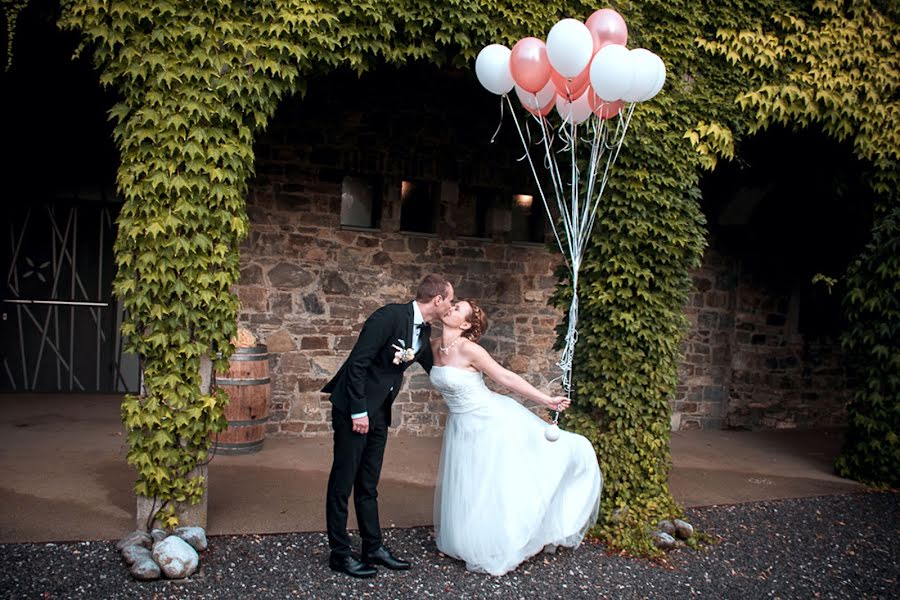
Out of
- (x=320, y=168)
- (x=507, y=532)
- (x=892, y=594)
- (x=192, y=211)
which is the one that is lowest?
(x=892, y=594)

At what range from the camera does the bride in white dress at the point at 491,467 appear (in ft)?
13.5

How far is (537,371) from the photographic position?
7867 millimetres

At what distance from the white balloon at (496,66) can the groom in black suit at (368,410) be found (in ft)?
4.17

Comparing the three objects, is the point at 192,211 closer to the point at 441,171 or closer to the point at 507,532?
the point at 507,532

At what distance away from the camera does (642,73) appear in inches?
Result: 159

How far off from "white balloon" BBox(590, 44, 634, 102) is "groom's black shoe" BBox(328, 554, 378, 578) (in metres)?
2.92

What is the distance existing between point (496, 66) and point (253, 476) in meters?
3.48

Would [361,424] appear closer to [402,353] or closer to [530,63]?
[402,353]

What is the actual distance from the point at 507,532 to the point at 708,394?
5.37 metres

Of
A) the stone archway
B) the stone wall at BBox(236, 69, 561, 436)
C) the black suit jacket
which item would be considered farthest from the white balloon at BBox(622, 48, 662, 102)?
the stone archway

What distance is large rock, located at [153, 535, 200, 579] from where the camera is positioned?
3787 mm

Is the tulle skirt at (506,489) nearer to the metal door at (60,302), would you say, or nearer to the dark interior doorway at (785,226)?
the dark interior doorway at (785,226)

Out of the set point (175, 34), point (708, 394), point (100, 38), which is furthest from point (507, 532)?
point (708, 394)

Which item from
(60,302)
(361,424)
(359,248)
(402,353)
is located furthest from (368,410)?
(60,302)
